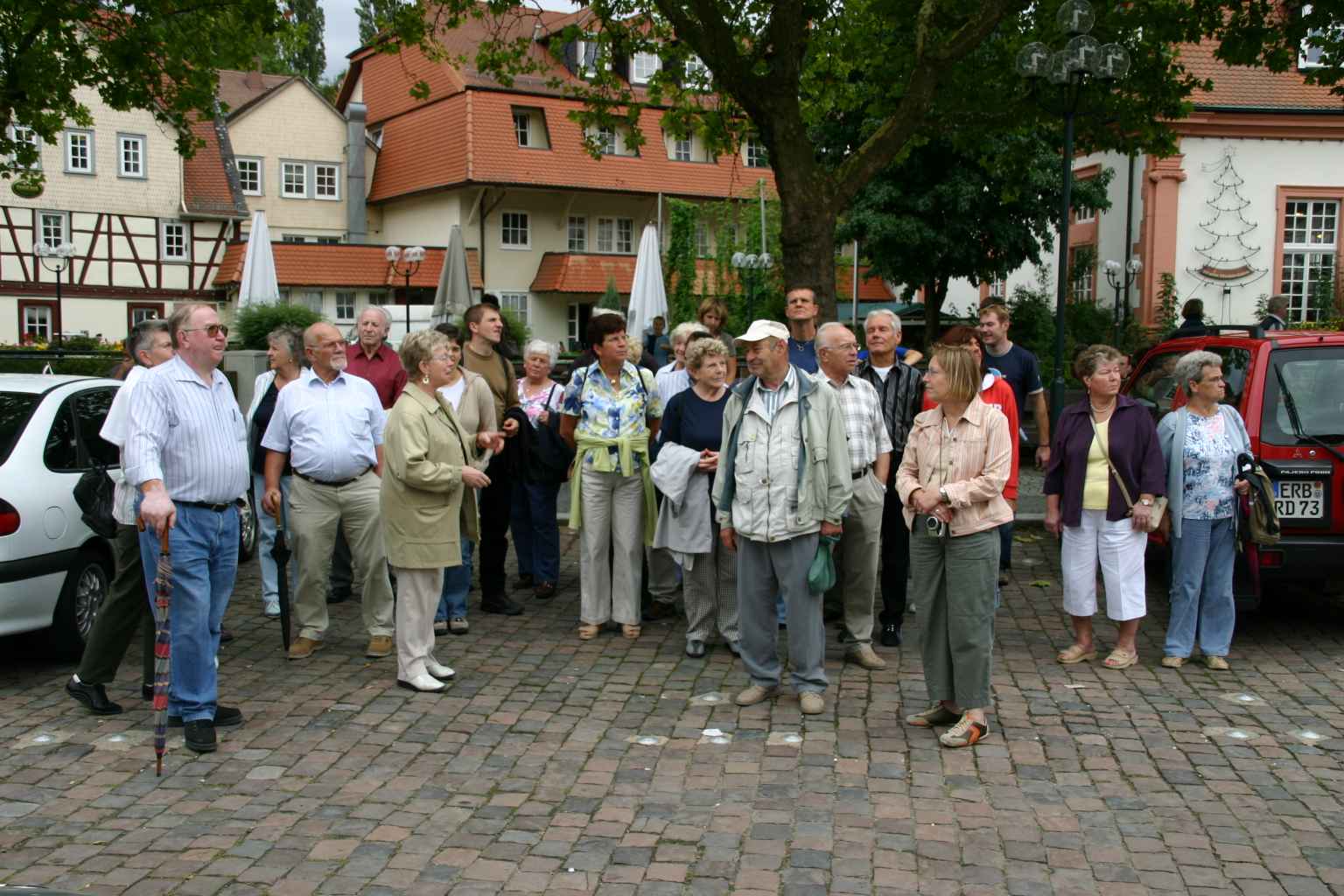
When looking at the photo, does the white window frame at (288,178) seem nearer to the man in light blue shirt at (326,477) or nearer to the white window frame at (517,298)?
the white window frame at (517,298)

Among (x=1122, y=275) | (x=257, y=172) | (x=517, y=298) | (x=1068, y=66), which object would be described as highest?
(x=257, y=172)

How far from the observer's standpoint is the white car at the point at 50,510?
22.4ft

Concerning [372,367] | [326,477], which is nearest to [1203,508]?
[326,477]

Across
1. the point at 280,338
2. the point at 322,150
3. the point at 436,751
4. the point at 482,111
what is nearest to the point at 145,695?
the point at 436,751

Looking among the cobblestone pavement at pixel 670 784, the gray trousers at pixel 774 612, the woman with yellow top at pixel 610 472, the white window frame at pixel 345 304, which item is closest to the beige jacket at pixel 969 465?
the gray trousers at pixel 774 612

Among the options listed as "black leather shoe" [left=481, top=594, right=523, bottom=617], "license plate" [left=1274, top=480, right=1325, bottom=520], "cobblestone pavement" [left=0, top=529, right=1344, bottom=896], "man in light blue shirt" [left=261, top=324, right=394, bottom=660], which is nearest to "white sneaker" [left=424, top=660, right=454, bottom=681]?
"cobblestone pavement" [left=0, top=529, right=1344, bottom=896]

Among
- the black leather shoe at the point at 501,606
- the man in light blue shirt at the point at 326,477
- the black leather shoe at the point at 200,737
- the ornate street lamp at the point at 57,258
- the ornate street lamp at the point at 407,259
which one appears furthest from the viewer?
the ornate street lamp at the point at 57,258

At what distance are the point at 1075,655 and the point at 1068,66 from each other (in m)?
5.86

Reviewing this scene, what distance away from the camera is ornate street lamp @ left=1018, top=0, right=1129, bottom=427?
36.8 ft

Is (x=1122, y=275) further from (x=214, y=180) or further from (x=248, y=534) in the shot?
(x=214, y=180)

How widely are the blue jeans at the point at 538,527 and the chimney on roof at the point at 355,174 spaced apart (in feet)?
137

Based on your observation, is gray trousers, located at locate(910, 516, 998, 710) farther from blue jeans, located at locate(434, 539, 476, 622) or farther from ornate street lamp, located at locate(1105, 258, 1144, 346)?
ornate street lamp, located at locate(1105, 258, 1144, 346)

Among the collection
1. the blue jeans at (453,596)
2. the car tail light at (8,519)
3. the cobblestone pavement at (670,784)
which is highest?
the car tail light at (8,519)

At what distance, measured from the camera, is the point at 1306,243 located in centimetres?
2930
